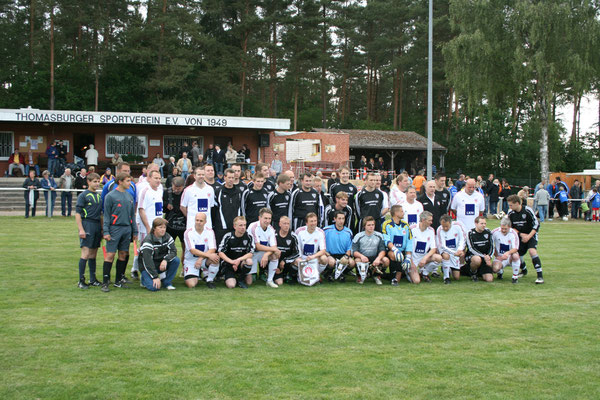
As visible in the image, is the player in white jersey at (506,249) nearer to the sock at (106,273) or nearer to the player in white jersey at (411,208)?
the player in white jersey at (411,208)

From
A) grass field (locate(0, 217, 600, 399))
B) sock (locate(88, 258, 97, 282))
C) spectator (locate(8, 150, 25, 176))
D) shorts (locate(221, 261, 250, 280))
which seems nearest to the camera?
grass field (locate(0, 217, 600, 399))

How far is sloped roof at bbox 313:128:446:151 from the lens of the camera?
42816mm

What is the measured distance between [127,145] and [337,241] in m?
22.7

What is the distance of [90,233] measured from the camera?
8.23m

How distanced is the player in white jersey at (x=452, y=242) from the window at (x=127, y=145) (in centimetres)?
2304

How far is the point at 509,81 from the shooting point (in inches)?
1323

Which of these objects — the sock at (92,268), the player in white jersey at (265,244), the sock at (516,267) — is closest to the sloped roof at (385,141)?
the sock at (516,267)

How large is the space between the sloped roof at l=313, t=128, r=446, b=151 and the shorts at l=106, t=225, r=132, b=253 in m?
34.4

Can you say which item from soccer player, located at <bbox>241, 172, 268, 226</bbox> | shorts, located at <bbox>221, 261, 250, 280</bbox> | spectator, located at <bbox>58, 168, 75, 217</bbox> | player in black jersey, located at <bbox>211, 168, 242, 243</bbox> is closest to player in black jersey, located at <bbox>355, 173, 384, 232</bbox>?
soccer player, located at <bbox>241, 172, 268, 226</bbox>

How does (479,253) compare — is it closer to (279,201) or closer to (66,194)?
(279,201)

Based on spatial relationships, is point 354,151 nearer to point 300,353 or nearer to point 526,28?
point 526,28

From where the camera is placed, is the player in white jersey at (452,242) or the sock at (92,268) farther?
the player in white jersey at (452,242)

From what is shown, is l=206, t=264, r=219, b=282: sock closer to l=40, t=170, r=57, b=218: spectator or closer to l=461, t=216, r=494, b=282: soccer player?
l=461, t=216, r=494, b=282: soccer player

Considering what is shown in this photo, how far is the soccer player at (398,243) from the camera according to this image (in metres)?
9.27
